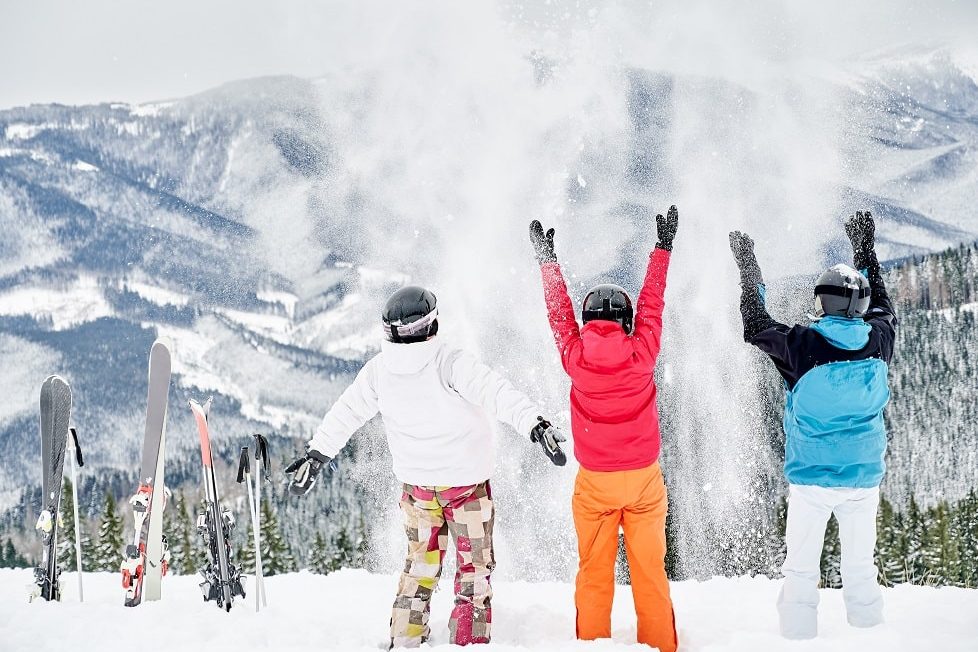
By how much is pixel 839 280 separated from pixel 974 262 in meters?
133

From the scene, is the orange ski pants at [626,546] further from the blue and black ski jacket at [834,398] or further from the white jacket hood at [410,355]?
the white jacket hood at [410,355]

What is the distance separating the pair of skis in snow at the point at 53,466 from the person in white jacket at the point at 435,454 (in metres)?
3.18

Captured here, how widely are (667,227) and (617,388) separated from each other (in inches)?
47.6

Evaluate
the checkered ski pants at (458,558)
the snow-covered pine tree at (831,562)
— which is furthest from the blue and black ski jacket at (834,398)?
the snow-covered pine tree at (831,562)

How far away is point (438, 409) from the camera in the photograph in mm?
4918

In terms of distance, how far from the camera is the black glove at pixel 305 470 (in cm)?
521

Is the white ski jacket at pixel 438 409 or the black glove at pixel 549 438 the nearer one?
the black glove at pixel 549 438

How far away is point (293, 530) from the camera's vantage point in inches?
2815

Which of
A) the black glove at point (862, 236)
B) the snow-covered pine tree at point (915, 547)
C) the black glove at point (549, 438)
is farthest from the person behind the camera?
the snow-covered pine tree at point (915, 547)

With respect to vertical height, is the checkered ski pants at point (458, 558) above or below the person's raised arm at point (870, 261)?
below

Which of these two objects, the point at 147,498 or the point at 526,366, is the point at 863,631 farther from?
the point at 526,366

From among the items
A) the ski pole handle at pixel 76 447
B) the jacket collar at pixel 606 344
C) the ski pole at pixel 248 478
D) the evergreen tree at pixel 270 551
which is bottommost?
the evergreen tree at pixel 270 551

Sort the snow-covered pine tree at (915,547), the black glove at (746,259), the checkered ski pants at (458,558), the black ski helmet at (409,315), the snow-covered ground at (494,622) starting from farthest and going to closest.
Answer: the snow-covered pine tree at (915,547)
the black glove at (746,259)
the checkered ski pants at (458,558)
the black ski helmet at (409,315)
the snow-covered ground at (494,622)

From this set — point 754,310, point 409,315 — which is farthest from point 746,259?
point 409,315
